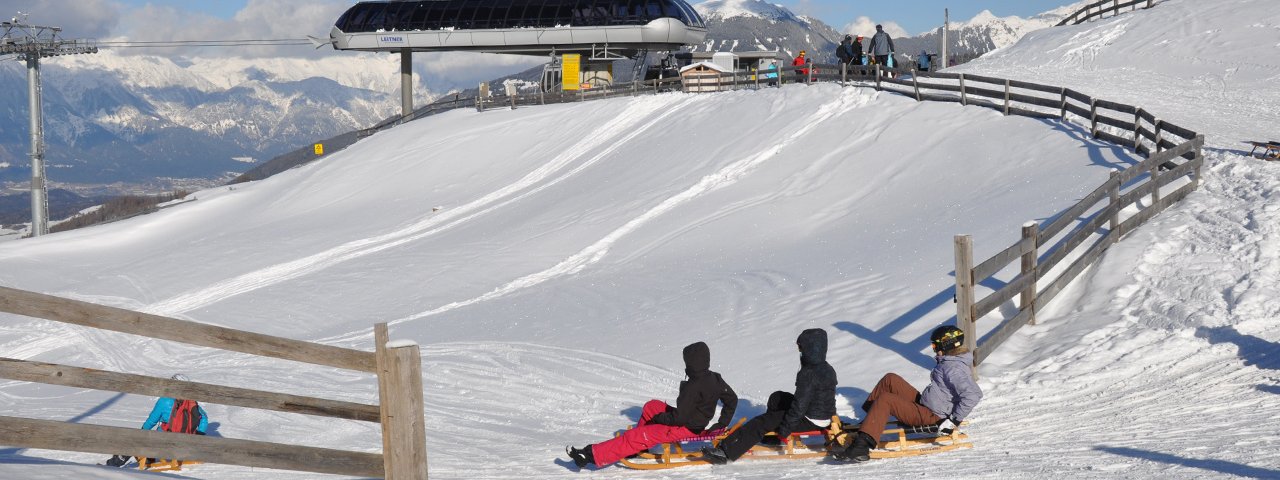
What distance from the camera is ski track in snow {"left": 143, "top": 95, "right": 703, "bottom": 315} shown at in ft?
80.9

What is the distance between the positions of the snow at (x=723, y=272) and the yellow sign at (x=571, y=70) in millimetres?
7599

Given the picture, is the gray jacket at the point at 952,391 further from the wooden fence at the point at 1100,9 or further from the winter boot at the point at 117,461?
the wooden fence at the point at 1100,9

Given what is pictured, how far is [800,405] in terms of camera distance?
8.09 meters

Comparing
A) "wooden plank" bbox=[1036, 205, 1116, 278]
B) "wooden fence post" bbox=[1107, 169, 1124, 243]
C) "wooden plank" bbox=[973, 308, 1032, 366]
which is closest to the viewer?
"wooden plank" bbox=[973, 308, 1032, 366]

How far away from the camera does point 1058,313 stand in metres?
11.7

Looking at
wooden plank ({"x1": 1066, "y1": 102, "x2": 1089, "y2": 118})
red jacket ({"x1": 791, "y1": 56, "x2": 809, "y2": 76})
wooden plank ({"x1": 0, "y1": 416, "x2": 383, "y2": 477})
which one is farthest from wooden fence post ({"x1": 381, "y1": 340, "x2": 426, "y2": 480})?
red jacket ({"x1": 791, "y1": 56, "x2": 809, "y2": 76})

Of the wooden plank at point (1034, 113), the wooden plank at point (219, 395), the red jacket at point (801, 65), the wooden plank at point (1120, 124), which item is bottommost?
the wooden plank at point (219, 395)

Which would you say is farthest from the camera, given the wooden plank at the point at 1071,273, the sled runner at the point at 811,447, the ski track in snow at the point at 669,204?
the ski track in snow at the point at 669,204

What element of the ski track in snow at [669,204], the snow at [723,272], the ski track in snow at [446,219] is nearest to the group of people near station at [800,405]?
the snow at [723,272]

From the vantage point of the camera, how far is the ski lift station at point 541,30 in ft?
157

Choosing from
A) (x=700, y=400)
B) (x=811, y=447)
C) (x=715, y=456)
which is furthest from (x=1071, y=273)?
(x=715, y=456)

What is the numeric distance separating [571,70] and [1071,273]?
128ft

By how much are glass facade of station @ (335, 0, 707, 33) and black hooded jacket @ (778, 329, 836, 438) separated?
40.6 metres

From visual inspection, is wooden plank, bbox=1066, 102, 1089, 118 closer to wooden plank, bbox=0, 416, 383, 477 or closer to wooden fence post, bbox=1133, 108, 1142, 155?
wooden fence post, bbox=1133, 108, 1142, 155
